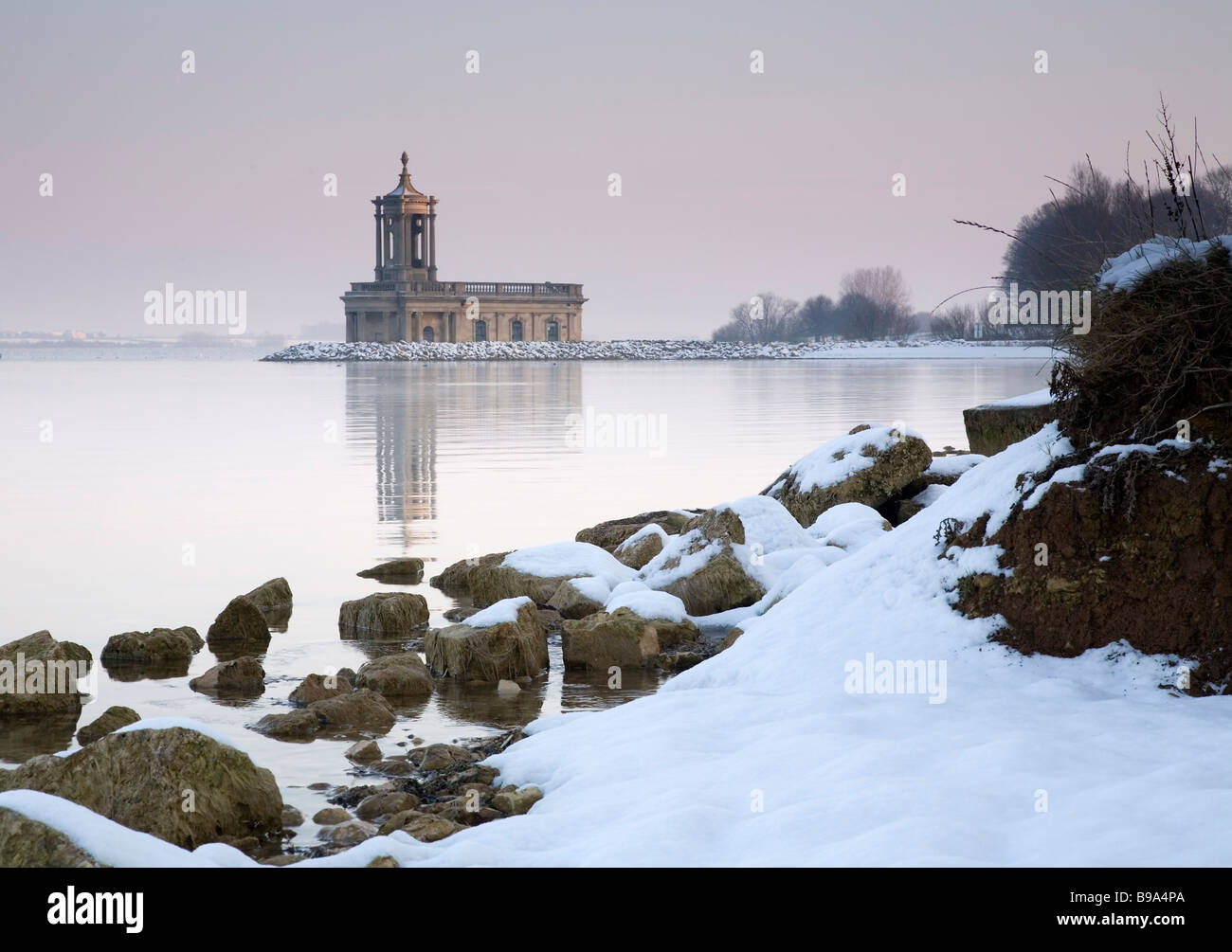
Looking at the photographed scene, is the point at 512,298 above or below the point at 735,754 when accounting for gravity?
above

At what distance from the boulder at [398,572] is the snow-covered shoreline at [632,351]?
366 ft

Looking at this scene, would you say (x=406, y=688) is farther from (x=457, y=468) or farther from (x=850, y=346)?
(x=850, y=346)

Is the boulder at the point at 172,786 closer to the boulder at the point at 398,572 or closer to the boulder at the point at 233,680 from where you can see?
the boulder at the point at 233,680

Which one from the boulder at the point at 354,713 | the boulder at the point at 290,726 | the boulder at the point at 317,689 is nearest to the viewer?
the boulder at the point at 290,726

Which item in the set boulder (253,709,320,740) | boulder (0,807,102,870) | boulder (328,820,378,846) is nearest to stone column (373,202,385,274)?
boulder (253,709,320,740)

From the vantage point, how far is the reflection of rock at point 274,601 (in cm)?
1369

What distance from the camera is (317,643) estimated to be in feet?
41.9

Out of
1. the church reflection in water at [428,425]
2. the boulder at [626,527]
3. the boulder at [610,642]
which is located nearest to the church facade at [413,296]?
the church reflection in water at [428,425]

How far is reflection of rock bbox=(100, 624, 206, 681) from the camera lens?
1184cm

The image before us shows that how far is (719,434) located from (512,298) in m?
126

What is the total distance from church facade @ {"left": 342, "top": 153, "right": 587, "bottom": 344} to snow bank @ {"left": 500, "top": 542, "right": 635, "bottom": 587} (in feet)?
439

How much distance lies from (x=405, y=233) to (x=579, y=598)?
142632mm

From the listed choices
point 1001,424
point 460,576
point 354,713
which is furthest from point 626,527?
point 354,713
